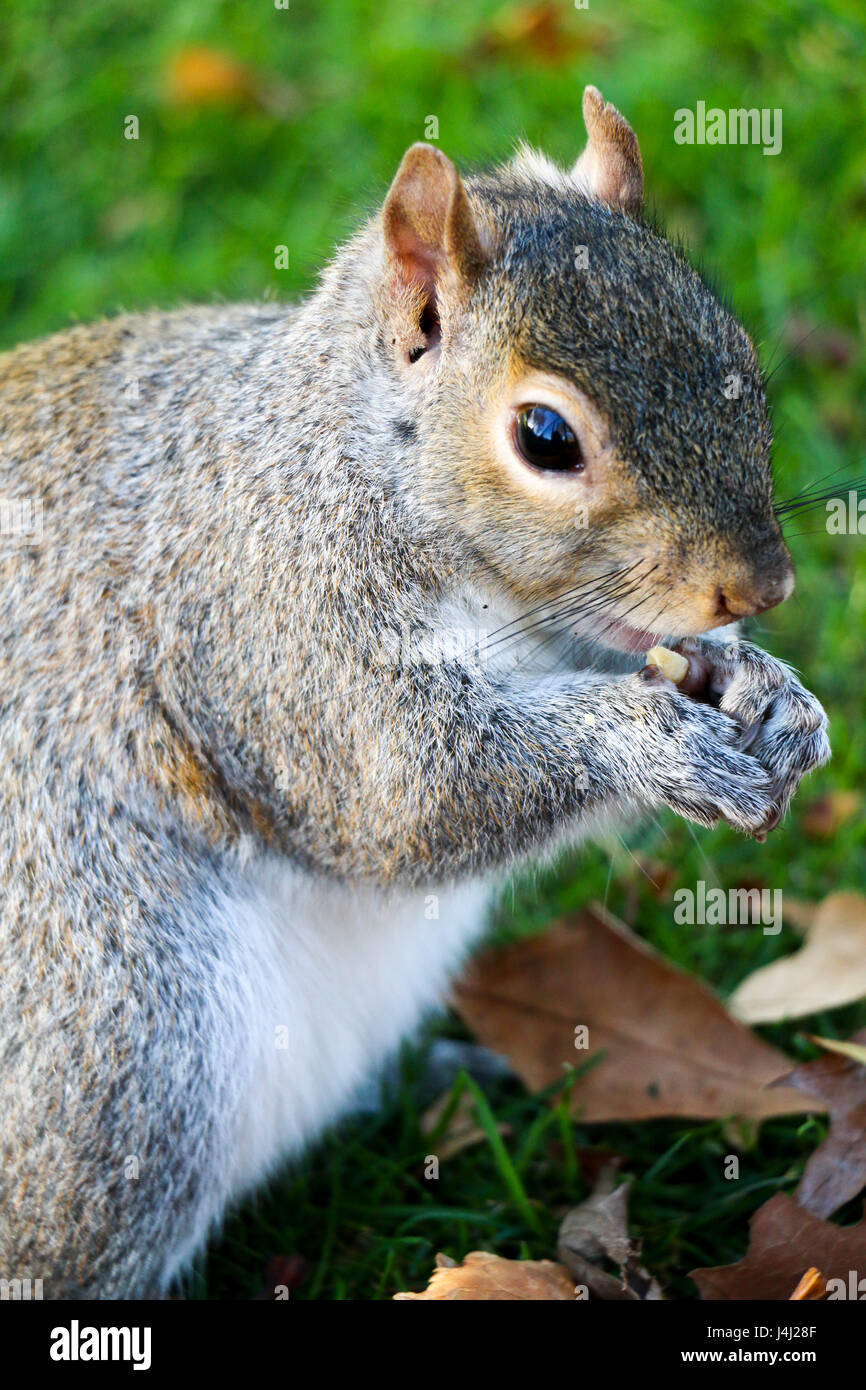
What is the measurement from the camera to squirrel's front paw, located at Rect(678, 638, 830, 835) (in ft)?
7.79

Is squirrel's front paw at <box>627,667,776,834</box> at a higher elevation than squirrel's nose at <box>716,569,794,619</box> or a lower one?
lower

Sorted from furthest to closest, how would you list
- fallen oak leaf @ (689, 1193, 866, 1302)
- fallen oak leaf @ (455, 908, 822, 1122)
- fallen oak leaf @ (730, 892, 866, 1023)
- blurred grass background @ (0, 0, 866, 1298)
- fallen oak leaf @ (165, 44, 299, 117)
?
fallen oak leaf @ (165, 44, 299, 117) < blurred grass background @ (0, 0, 866, 1298) < fallen oak leaf @ (730, 892, 866, 1023) < fallen oak leaf @ (455, 908, 822, 1122) < fallen oak leaf @ (689, 1193, 866, 1302)

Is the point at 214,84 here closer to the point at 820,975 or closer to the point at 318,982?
the point at 318,982

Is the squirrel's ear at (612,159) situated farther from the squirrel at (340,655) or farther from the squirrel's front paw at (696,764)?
the squirrel's front paw at (696,764)

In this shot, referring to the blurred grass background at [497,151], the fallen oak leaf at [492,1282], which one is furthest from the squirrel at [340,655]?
the blurred grass background at [497,151]

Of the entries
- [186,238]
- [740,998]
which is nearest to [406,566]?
[740,998]

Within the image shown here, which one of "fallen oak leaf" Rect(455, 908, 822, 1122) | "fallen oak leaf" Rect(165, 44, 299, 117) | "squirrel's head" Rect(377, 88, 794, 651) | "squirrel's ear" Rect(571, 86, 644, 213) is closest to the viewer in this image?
"squirrel's head" Rect(377, 88, 794, 651)

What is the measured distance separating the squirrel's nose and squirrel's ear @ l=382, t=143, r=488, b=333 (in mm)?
607

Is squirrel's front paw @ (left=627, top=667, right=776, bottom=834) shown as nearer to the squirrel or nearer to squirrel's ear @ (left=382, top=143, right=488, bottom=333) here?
the squirrel

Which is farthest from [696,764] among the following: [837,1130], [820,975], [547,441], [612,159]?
[612,159]

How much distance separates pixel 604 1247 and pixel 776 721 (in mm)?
913

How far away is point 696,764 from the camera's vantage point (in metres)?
2.32

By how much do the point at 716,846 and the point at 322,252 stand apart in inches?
59.9

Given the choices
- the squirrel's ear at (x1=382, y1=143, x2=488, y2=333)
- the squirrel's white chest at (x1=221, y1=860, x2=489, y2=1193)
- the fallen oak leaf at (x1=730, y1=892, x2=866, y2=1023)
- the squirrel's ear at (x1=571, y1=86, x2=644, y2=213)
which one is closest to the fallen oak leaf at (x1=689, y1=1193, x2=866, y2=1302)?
the fallen oak leaf at (x1=730, y1=892, x2=866, y2=1023)
